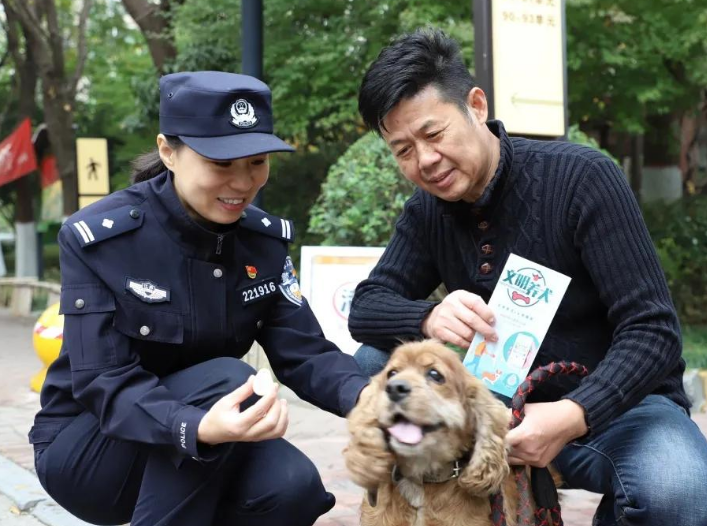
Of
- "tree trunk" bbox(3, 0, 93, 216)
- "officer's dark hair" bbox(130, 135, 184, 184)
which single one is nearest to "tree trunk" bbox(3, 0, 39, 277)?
"tree trunk" bbox(3, 0, 93, 216)

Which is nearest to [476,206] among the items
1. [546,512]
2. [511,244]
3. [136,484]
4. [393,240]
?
[511,244]

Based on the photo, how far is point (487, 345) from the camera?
111 inches

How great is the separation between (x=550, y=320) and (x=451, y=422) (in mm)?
584

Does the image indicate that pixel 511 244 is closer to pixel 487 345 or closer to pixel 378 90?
pixel 487 345

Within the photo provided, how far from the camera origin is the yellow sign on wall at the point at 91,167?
13.6 meters

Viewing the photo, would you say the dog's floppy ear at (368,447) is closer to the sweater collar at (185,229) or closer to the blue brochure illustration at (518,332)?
the blue brochure illustration at (518,332)

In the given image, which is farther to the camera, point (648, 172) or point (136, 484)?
point (648, 172)

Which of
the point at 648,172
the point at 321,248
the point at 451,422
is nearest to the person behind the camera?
the point at 451,422

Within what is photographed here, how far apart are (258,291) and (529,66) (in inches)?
164

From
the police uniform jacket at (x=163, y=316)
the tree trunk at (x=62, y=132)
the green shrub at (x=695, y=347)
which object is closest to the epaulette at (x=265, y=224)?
the police uniform jacket at (x=163, y=316)

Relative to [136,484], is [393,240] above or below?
above

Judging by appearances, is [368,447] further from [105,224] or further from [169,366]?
[105,224]

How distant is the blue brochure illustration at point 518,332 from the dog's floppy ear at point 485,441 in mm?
303

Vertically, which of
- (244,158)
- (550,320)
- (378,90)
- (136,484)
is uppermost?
(378,90)
